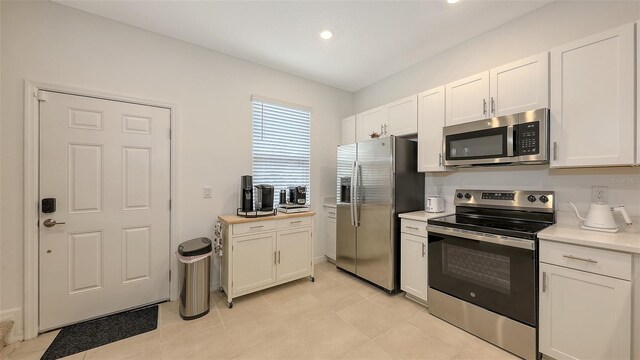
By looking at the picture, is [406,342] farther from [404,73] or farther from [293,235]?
[404,73]

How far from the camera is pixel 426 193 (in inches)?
122

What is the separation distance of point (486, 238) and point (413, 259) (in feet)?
2.67

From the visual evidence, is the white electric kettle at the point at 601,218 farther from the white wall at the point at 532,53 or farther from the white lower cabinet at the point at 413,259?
the white lower cabinet at the point at 413,259

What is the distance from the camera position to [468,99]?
2.43 meters

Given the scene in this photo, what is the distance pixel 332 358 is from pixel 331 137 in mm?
3018

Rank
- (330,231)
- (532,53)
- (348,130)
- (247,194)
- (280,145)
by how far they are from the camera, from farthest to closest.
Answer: (348,130), (330,231), (280,145), (247,194), (532,53)

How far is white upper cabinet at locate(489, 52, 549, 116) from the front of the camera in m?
1.96

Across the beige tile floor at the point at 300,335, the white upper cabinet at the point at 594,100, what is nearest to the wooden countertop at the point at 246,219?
the beige tile floor at the point at 300,335

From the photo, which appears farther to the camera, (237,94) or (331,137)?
(331,137)

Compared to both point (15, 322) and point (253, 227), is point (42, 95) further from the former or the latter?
point (253, 227)

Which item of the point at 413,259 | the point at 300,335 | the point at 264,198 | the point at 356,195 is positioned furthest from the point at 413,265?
the point at 264,198

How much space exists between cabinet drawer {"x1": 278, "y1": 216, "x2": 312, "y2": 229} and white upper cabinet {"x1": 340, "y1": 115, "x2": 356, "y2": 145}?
4.89 feet

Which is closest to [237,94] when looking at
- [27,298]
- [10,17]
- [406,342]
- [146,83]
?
[146,83]

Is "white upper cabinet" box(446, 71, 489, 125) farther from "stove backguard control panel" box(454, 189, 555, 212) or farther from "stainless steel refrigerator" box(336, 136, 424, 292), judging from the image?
"stove backguard control panel" box(454, 189, 555, 212)
